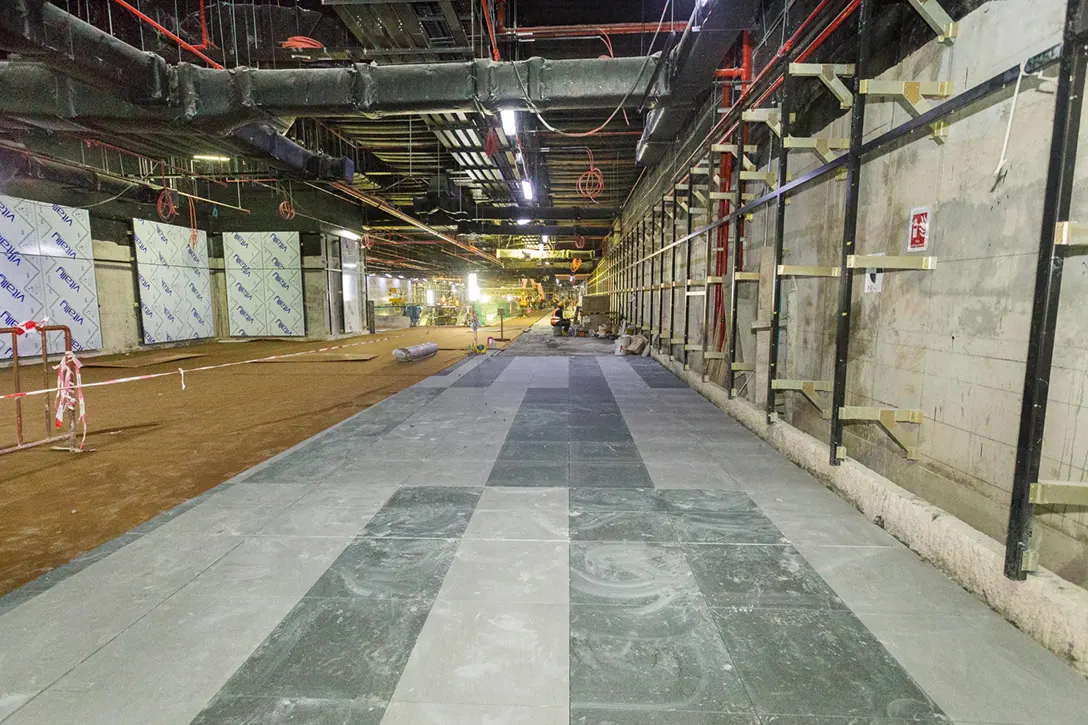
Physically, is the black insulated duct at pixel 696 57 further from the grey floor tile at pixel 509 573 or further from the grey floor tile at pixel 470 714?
the grey floor tile at pixel 470 714

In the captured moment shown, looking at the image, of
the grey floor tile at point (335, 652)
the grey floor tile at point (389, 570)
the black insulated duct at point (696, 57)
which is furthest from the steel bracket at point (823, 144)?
the grey floor tile at point (335, 652)

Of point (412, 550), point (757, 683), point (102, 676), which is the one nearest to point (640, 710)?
point (757, 683)

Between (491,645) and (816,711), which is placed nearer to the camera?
(816,711)

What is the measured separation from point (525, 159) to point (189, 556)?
10953mm

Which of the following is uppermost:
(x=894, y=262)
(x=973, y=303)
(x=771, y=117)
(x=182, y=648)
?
(x=771, y=117)

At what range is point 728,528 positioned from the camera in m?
3.17

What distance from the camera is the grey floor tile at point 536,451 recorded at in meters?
4.62

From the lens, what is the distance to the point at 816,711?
1.75 meters

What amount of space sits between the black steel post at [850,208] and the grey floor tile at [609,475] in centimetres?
154

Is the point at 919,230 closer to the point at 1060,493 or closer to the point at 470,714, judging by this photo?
the point at 1060,493

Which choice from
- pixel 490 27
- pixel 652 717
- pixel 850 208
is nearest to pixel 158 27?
pixel 490 27

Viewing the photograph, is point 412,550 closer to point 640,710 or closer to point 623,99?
point 640,710

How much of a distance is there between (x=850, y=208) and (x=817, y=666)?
3.13 m

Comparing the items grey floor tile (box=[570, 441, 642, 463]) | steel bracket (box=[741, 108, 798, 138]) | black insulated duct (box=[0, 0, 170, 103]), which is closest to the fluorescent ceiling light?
steel bracket (box=[741, 108, 798, 138])
